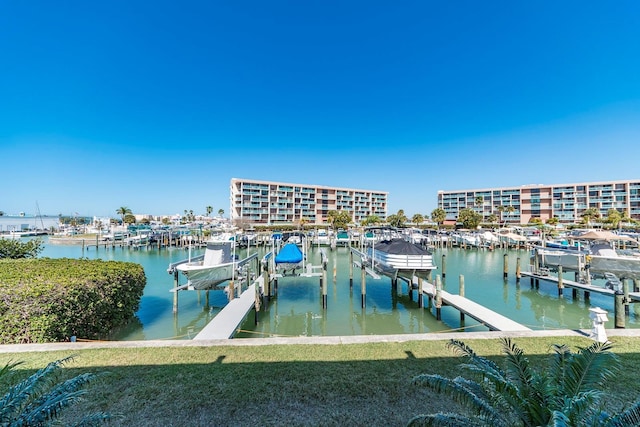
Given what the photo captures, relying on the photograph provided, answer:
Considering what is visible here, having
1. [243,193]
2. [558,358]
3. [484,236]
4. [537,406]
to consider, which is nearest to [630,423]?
[537,406]

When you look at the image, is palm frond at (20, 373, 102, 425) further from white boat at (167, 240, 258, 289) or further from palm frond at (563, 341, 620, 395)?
white boat at (167, 240, 258, 289)

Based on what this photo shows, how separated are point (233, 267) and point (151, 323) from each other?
4.24m

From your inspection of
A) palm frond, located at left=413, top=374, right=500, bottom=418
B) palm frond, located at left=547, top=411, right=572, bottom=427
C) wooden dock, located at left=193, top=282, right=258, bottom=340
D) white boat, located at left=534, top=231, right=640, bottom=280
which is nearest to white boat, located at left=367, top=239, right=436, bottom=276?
wooden dock, located at left=193, top=282, right=258, bottom=340

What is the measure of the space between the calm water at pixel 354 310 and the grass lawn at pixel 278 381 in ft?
13.6

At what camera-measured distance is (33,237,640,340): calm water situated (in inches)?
503

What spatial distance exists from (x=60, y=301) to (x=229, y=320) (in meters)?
5.07

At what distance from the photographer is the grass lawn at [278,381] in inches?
A: 183

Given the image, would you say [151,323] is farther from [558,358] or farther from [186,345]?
[558,358]

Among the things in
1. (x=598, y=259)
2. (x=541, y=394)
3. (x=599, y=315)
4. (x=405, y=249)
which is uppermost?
(x=405, y=249)

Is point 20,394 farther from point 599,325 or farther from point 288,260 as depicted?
point 288,260

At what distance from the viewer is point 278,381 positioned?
5633mm

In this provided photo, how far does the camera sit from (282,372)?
6.00 metres

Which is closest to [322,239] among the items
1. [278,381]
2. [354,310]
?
[354,310]

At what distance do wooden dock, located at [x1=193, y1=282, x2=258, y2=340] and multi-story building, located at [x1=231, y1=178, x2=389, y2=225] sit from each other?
5521 centimetres
